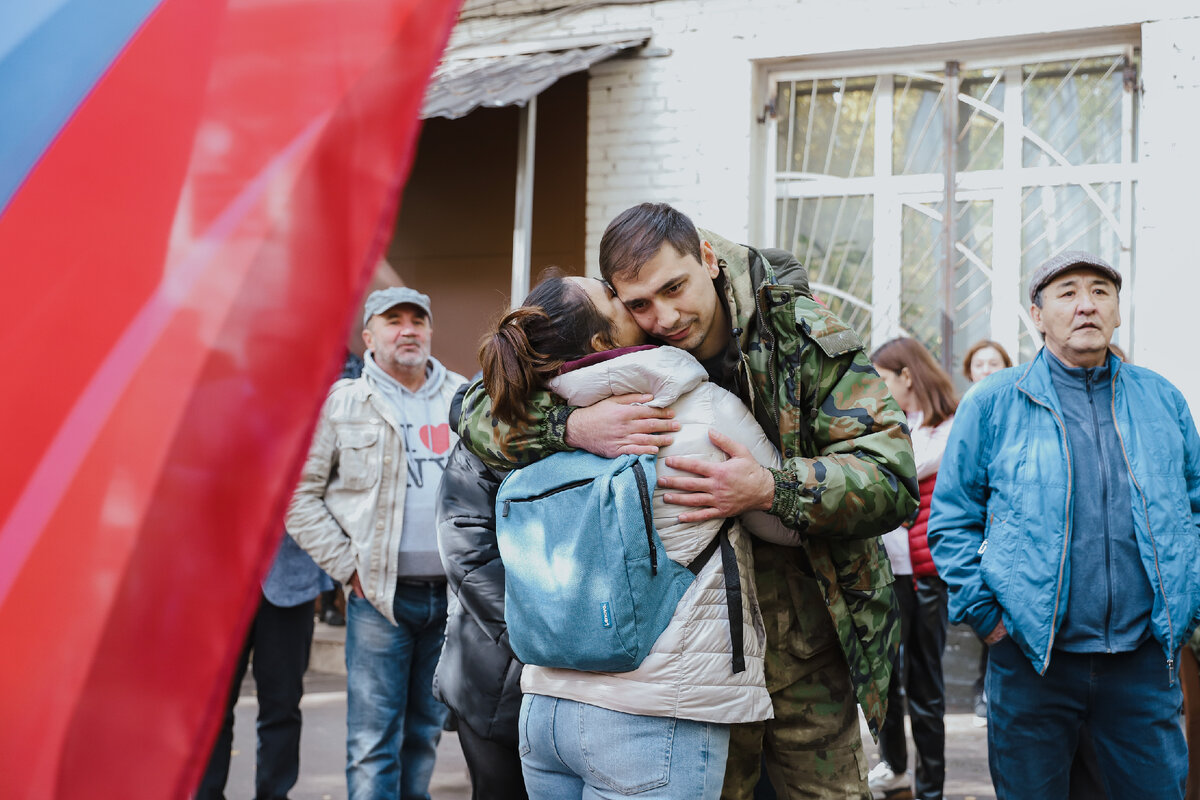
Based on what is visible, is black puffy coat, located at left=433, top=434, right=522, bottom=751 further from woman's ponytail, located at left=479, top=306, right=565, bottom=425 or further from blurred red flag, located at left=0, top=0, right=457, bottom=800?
blurred red flag, located at left=0, top=0, right=457, bottom=800

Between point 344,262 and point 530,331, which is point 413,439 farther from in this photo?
point 344,262

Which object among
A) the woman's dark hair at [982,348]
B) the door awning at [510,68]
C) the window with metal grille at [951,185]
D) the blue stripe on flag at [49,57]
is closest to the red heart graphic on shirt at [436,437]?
the door awning at [510,68]

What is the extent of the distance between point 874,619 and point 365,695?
8.08 feet

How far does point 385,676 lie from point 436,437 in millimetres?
958

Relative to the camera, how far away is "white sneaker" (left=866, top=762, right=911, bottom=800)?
16.0 ft

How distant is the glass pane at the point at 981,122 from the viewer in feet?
23.6

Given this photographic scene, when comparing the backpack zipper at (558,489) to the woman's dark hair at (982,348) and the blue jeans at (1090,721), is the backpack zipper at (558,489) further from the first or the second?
the woman's dark hair at (982,348)

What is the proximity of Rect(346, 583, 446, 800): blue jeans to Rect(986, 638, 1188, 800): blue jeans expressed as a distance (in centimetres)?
206

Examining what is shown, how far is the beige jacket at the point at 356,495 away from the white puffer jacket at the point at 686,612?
2.11 metres

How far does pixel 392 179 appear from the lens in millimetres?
927

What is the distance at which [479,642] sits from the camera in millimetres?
2689

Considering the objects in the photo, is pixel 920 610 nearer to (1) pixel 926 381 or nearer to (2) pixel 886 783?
(2) pixel 886 783

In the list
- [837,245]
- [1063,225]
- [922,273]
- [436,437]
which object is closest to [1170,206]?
[1063,225]

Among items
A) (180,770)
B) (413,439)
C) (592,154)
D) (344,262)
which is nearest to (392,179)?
(344,262)
